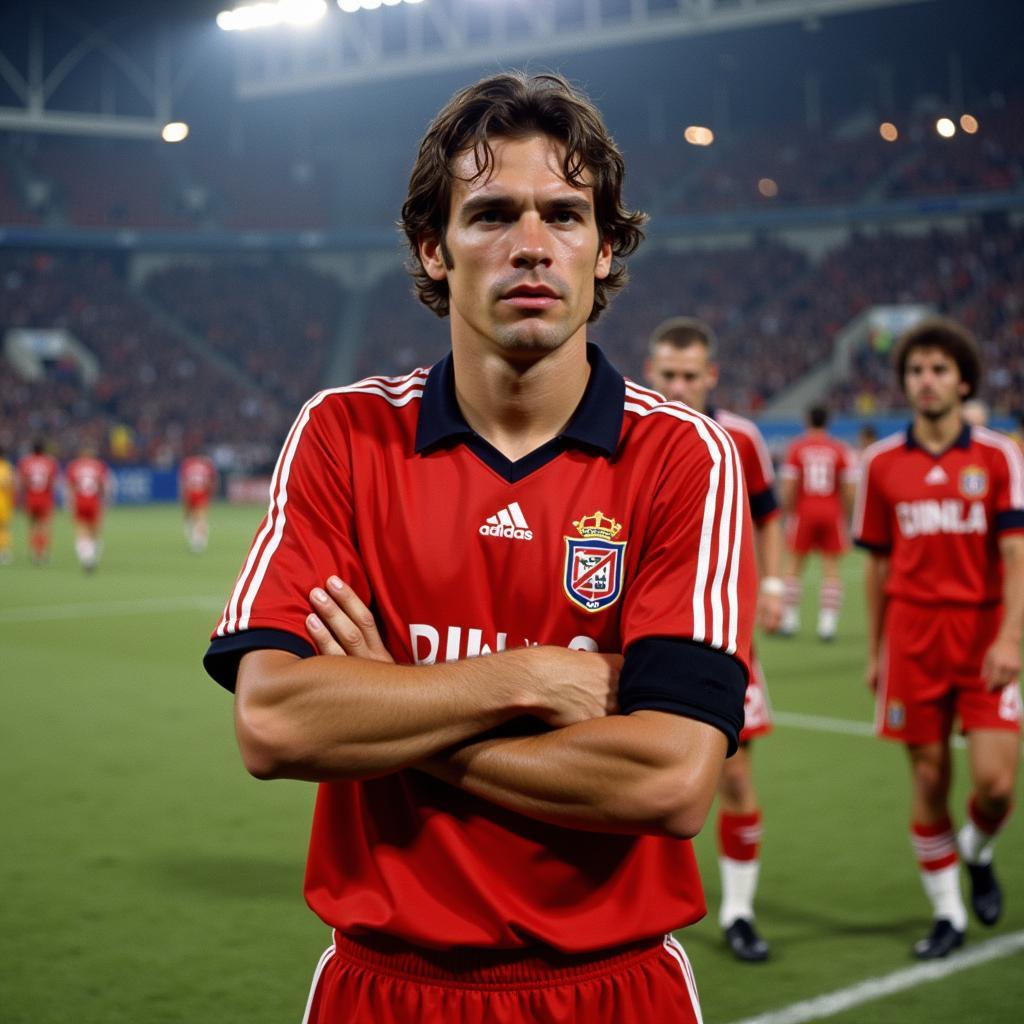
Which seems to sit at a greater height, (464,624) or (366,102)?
(366,102)

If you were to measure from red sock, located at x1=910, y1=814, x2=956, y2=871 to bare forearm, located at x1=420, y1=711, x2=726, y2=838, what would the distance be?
140 inches

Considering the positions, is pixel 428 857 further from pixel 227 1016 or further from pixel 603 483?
pixel 227 1016

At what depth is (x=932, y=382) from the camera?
5852mm

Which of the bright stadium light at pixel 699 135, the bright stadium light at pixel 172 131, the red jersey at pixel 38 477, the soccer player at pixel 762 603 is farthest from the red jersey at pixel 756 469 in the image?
the bright stadium light at pixel 699 135

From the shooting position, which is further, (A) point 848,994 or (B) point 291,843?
(B) point 291,843

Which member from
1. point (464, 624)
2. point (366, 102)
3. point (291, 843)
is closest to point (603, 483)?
point (464, 624)

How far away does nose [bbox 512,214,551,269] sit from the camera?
2447mm

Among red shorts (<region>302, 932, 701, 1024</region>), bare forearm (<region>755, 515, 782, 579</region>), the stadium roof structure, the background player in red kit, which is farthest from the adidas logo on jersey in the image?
the stadium roof structure

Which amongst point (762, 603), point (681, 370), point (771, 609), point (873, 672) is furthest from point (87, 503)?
point (873, 672)

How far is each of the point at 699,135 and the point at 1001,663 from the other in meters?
46.2

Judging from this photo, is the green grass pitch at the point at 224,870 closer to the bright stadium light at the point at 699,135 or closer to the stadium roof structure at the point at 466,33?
the stadium roof structure at the point at 466,33

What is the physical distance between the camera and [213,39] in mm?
34125

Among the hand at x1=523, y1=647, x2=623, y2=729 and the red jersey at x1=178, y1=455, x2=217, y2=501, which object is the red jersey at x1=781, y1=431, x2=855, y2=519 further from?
the red jersey at x1=178, y1=455, x2=217, y2=501

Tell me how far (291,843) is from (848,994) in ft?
10.3
